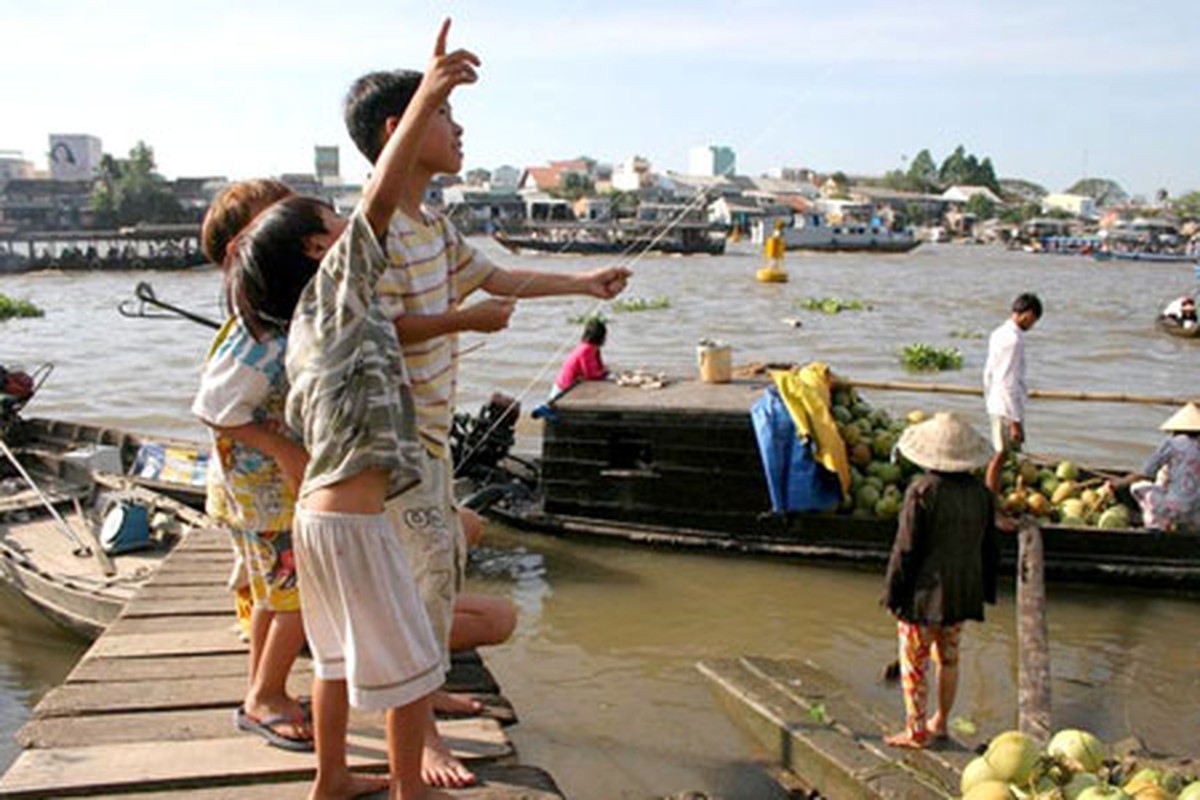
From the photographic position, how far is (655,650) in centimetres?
698

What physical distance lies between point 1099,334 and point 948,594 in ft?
85.3

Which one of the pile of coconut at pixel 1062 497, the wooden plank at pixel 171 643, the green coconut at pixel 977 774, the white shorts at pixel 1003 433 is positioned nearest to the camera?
the green coconut at pixel 977 774

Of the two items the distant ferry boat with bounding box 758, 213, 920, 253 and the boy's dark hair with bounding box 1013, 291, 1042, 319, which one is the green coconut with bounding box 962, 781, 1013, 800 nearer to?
the boy's dark hair with bounding box 1013, 291, 1042, 319

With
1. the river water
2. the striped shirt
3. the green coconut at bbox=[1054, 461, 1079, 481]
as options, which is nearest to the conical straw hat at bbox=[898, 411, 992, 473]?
the river water

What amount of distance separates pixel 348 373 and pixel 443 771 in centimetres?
Result: 123

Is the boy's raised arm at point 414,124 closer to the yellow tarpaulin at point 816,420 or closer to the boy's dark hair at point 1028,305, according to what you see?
the yellow tarpaulin at point 816,420

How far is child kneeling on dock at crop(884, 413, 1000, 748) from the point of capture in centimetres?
461

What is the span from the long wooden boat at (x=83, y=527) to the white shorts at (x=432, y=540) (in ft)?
11.5

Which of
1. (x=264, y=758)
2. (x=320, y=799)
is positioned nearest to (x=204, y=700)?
(x=264, y=758)

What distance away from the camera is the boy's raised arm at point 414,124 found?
2.44 meters

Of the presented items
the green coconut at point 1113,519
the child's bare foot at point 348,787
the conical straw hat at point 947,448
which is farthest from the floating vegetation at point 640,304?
the child's bare foot at point 348,787

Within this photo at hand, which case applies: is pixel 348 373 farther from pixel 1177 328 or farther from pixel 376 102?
pixel 1177 328

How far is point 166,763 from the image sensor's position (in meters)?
3.08

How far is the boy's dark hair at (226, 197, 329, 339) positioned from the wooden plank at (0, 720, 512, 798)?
47.8 inches
